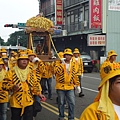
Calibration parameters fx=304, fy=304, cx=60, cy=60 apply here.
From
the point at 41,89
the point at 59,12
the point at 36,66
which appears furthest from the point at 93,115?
the point at 59,12

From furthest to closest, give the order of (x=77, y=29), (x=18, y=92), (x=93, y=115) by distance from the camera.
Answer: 1. (x=77, y=29)
2. (x=18, y=92)
3. (x=93, y=115)

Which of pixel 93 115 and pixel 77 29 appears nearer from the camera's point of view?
pixel 93 115

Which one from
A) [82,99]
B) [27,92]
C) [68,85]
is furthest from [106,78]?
[82,99]

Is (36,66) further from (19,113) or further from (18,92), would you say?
(19,113)

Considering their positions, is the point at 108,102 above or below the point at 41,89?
above

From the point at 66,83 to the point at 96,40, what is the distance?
767 inches

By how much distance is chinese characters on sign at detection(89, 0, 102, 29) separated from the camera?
85.1ft

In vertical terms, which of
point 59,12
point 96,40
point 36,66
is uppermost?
point 59,12

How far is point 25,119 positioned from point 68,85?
71.7 inches

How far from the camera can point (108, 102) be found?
8.21 ft

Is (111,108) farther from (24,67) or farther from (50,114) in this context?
(50,114)

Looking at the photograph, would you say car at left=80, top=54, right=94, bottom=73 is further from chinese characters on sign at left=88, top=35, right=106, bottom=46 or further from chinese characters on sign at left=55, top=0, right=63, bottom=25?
chinese characters on sign at left=55, top=0, right=63, bottom=25

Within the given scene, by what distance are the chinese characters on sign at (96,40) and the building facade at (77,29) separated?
37.8 inches

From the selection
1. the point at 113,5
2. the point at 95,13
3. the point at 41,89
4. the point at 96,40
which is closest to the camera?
the point at 41,89
